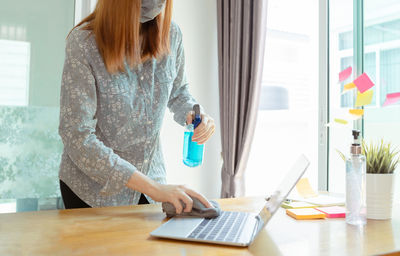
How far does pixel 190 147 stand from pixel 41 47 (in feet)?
5.63

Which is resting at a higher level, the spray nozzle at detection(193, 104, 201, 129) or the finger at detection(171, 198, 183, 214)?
the spray nozzle at detection(193, 104, 201, 129)

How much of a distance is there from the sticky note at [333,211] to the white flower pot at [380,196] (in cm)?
8

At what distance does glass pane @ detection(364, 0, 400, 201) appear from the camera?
2.41 m

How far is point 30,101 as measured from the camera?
255cm

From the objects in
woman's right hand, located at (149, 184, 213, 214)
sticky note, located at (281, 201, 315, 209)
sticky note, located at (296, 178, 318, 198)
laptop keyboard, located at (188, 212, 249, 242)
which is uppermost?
woman's right hand, located at (149, 184, 213, 214)

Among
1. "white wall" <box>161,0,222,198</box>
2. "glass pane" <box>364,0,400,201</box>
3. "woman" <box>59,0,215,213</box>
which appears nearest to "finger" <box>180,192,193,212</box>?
"woman" <box>59,0,215,213</box>

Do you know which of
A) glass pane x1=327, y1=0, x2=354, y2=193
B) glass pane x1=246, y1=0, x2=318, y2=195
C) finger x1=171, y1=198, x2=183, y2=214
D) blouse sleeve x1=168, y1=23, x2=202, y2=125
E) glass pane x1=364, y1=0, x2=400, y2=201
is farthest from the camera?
glass pane x1=246, y1=0, x2=318, y2=195

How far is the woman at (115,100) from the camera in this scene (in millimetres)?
1198

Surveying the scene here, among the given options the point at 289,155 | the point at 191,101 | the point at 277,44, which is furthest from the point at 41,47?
the point at 289,155

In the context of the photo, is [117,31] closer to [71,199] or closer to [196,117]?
[196,117]

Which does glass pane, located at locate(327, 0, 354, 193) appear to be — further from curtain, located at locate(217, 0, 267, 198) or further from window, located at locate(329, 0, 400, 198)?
curtain, located at locate(217, 0, 267, 198)

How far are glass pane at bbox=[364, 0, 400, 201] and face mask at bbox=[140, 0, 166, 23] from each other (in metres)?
1.70

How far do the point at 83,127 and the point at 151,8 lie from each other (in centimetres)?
50

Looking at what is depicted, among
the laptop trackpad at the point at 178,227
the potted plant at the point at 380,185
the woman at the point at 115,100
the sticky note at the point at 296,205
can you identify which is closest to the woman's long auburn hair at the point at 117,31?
the woman at the point at 115,100
